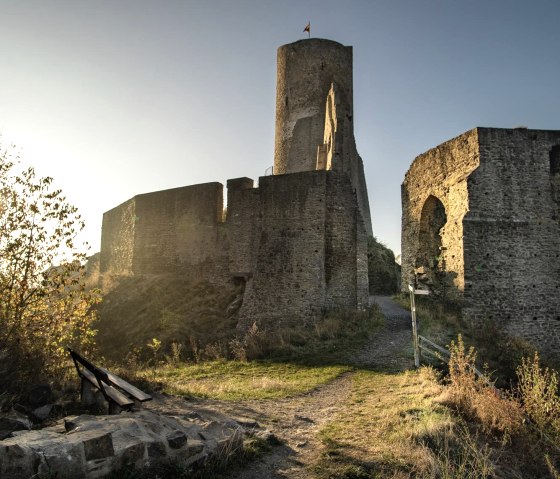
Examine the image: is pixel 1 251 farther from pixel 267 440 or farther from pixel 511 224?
pixel 511 224

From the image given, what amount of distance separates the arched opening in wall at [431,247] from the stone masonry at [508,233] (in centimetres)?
69

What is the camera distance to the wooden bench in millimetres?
5922

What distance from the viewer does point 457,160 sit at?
16.0 meters

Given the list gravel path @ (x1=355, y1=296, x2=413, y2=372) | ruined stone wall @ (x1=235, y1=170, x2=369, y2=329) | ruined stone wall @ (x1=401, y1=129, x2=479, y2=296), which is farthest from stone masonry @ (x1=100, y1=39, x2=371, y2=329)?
ruined stone wall @ (x1=401, y1=129, x2=479, y2=296)

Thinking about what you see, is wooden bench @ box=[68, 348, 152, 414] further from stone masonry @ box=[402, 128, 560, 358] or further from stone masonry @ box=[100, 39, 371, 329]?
stone masonry @ box=[402, 128, 560, 358]

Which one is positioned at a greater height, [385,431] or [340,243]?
[340,243]

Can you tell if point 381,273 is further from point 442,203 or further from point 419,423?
point 419,423

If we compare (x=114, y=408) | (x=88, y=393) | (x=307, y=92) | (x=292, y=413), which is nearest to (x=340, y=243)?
(x=292, y=413)

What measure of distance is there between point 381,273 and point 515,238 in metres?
9.89

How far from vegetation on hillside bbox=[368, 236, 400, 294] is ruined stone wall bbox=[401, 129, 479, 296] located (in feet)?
17.2

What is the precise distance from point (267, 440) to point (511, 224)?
1264 centimetres

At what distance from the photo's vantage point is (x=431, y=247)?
57.2 ft

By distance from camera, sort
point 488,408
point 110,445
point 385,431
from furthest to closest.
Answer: point 488,408, point 385,431, point 110,445

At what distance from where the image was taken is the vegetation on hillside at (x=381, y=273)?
24125 mm
